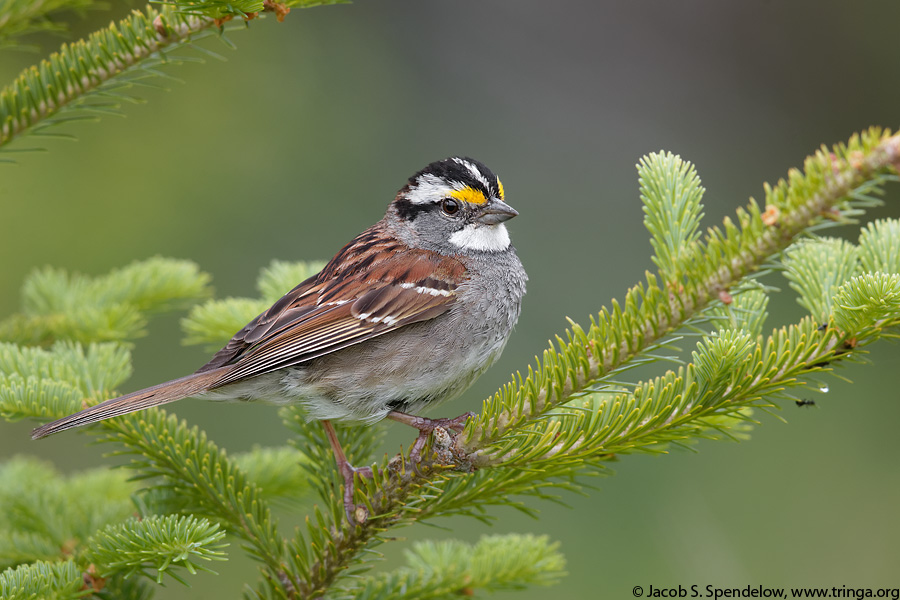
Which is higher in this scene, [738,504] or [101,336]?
[101,336]

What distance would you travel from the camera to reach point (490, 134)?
6402mm

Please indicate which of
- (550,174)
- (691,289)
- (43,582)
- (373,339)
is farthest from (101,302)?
(550,174)

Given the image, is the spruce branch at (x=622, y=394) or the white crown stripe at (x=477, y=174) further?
the white crown stripe at (x=477, y=174)

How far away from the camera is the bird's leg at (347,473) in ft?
7.78

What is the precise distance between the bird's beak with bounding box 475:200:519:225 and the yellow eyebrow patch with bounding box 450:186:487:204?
43 millimetres

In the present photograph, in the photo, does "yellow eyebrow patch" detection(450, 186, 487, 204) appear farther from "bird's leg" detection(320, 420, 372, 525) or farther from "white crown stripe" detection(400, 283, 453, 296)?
"bird's leg" detection(320, 420, 372, 525)

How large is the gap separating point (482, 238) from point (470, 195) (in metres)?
0.24

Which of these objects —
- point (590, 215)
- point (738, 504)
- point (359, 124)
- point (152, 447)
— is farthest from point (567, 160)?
point (152, 447)

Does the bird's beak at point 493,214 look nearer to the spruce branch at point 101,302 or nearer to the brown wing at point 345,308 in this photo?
the brown wing at point 345,308

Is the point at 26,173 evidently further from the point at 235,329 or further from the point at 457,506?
the point at 457,506

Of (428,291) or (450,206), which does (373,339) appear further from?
(450,206)

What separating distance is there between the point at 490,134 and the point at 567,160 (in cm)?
64

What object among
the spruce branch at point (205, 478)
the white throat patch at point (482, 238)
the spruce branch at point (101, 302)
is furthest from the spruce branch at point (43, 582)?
the white throat patch at point (482, 238)

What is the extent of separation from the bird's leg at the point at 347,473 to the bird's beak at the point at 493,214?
4.51 ft
